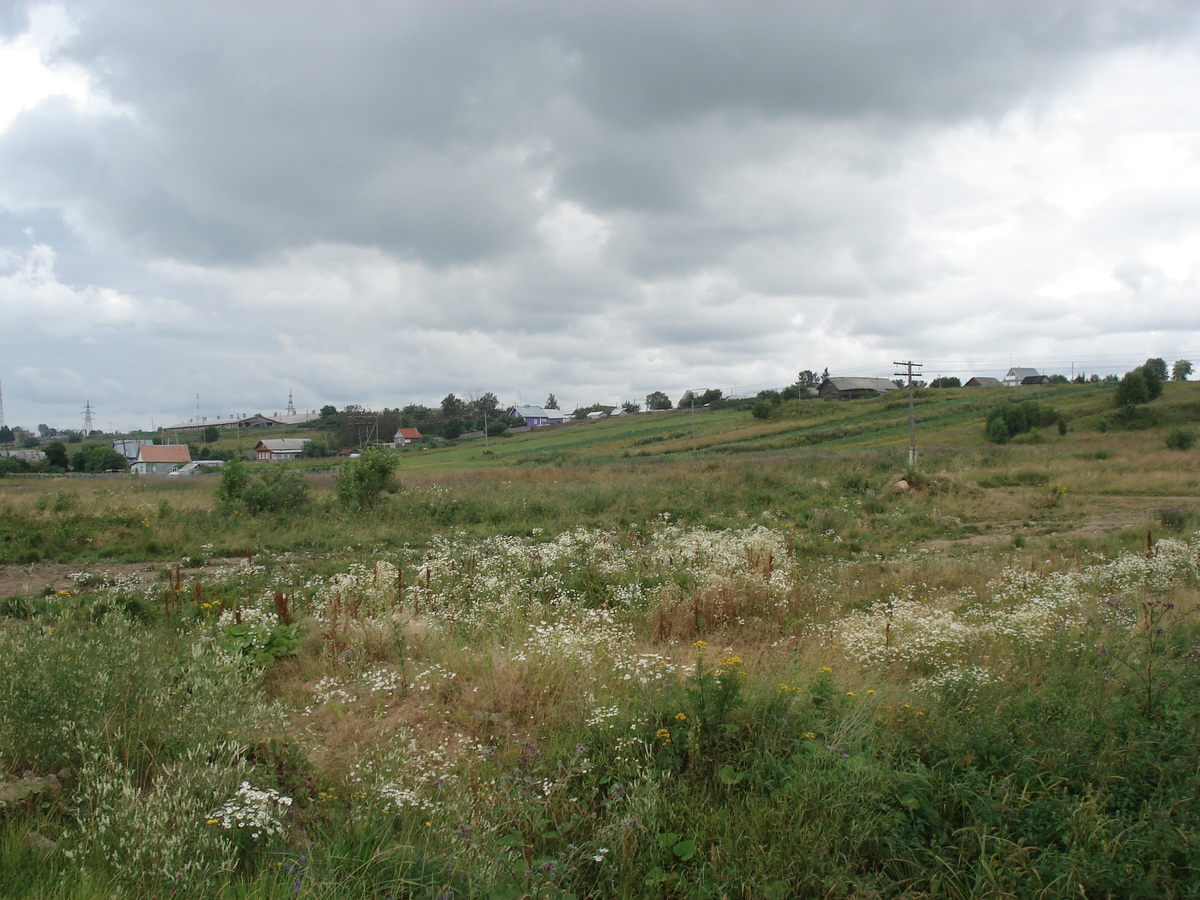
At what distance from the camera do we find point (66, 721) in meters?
3.34

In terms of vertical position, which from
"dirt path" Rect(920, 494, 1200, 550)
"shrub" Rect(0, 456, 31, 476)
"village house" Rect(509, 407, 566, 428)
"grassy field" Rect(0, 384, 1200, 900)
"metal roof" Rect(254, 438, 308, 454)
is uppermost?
"village house" Rect(509, 407, 566, 428)

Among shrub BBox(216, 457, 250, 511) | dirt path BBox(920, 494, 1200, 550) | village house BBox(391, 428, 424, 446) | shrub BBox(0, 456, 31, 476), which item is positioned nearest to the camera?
dirt path BBox(920, 494, 1200, 550)

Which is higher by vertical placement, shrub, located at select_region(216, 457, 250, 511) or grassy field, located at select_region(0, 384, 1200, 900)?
shrub, located at select_region(216, 457, 250, 511)

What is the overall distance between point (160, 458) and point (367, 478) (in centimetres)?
6568

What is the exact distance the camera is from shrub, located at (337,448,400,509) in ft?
62.3

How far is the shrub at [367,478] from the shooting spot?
62.3 ft

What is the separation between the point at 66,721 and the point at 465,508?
1552 centimetres

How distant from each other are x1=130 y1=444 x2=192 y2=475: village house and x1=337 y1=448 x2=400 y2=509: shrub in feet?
188

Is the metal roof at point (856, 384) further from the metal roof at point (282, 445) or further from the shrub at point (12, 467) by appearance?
the shrub at point (12, 467)

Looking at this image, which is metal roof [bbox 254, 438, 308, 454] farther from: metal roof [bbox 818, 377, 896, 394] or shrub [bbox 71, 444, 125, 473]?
metal roof [bbox 818, 377, 896, 394]

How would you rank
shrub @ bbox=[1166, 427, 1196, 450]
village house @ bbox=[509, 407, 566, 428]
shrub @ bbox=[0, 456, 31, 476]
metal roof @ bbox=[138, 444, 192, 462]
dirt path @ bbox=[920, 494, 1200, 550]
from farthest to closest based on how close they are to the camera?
1. village house @ bbox=[509, 407, 566, 428]
2. metal roof @ bbox=[138, 444, 192, 462]
3. shrub @ bbox=[0, 456, 31, 476]
4. shrub @ bbox=[1166, 427, 1196, 450]
5. dirt path @ bbox=[920, 494, 1200, 550]

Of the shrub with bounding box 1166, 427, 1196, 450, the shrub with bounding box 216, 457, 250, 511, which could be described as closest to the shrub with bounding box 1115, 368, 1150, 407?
the shrub with bounding box 1166, 427, 1196, 450

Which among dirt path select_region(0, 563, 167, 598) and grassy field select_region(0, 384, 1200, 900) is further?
dirt path select_region(0, 563, 167, 598)

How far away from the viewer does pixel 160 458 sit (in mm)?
70500
